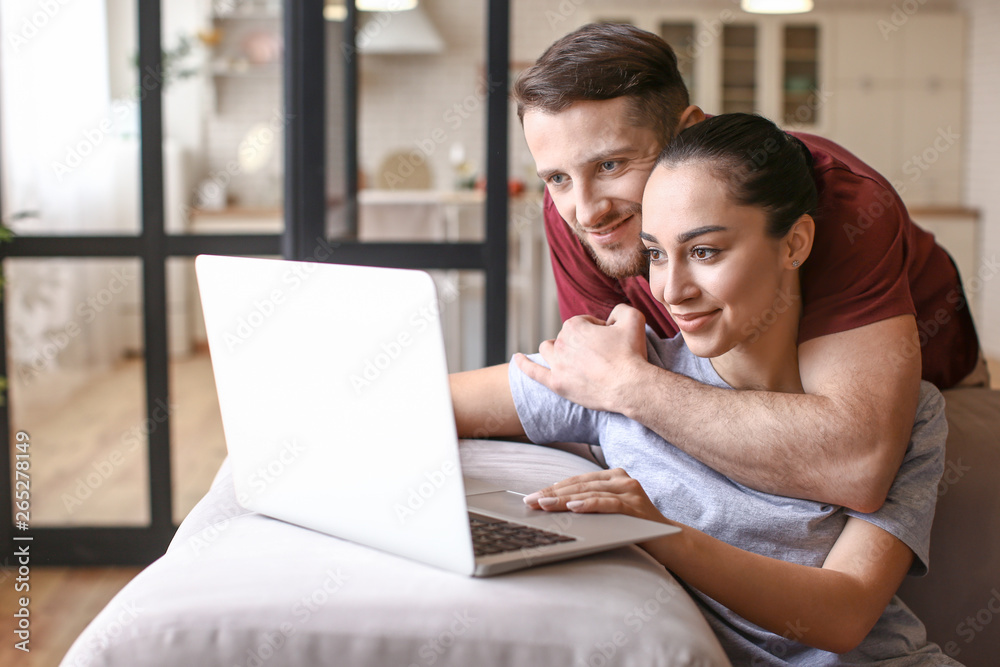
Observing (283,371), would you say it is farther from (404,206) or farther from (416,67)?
(416,67)

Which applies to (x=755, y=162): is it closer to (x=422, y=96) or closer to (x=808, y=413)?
(x=808, y=413)

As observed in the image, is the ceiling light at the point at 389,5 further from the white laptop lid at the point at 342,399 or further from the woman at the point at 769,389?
the white laptop lid at the point at 342,399

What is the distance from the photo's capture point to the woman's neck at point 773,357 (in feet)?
3.91

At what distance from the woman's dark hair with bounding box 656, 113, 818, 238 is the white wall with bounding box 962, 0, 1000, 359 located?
18.2ft

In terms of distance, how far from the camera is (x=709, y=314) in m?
1.13

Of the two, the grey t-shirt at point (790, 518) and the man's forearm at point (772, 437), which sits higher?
the man's forearm at point (772, 437)

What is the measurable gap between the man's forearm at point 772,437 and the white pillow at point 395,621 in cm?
32

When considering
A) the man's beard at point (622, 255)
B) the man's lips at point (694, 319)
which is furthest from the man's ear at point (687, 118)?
the man's lips at point (694, 319)

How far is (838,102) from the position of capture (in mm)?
6625

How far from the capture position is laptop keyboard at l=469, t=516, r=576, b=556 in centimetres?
84

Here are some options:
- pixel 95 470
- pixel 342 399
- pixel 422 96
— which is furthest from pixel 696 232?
pixel 422 96

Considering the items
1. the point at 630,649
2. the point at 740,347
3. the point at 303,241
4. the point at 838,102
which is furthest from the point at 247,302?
the point at 838,102

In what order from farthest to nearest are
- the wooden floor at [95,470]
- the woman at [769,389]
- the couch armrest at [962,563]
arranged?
the wooden floor at [95,470] < the couch armrest at [962,563] < the woman at [769,389]

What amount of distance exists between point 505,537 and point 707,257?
450 millimetres
